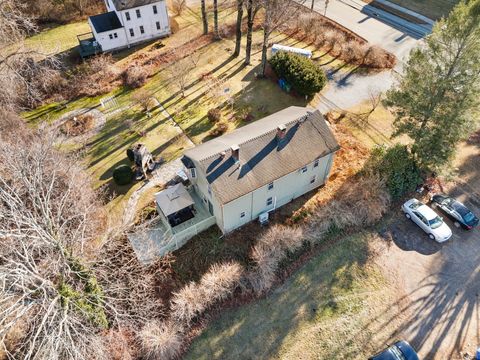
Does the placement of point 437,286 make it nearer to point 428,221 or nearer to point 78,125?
point 428,221

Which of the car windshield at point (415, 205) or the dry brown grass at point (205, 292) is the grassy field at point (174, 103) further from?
the car windshield at point (415, 205)

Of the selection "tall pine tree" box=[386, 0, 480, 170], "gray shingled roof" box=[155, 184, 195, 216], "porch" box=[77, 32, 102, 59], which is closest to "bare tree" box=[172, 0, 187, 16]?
"porch" box=[77, 32, 102, 59]

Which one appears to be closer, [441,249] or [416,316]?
[416,316]

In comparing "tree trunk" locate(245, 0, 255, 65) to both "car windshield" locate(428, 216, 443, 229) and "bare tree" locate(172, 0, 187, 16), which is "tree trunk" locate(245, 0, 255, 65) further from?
"car windshield" locate(428, 216, 443, 229)

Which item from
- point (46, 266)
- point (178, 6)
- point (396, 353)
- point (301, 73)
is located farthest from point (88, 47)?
point (396, 353)

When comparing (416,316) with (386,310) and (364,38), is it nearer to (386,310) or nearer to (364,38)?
(386,310)

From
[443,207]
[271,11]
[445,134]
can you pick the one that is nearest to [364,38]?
[271,11]
